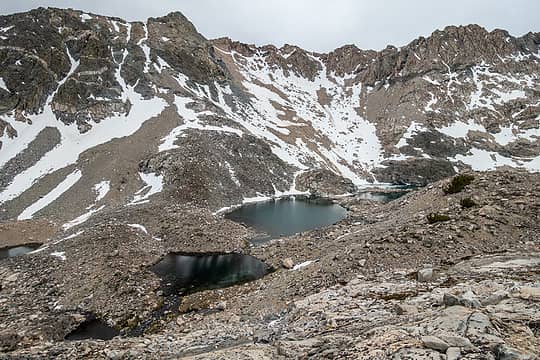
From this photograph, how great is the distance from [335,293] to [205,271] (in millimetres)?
20113

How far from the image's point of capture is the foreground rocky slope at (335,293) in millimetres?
9344

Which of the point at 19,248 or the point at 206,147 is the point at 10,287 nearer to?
the point at 19,248

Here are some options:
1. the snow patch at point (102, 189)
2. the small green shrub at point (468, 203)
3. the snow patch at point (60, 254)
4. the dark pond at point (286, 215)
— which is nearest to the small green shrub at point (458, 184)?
the small green shrub at point (468, 203)

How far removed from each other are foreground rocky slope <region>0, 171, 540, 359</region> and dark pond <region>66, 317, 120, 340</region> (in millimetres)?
681

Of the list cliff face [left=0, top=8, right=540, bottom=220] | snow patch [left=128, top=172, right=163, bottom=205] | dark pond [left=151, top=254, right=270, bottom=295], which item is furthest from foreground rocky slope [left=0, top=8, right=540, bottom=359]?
dark pond [left=151, top=254, right=270, bottom=295]

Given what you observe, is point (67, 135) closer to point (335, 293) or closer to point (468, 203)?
point (335, 293)

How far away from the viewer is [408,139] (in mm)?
137000

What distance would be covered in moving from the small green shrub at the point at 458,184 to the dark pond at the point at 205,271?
703 inches

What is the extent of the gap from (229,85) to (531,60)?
537 ft

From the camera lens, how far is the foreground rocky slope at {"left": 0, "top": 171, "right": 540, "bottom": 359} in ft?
30.7

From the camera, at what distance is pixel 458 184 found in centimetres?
3097

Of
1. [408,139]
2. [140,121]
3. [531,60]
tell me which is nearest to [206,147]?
[140,121]

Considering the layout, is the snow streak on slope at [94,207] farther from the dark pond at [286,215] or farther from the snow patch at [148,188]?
the dark pond at [286,215]

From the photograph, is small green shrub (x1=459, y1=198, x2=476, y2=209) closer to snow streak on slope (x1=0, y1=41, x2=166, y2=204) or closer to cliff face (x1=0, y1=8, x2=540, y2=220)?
cliff face (x1=0, y1=8, x2=540, y2=220)
